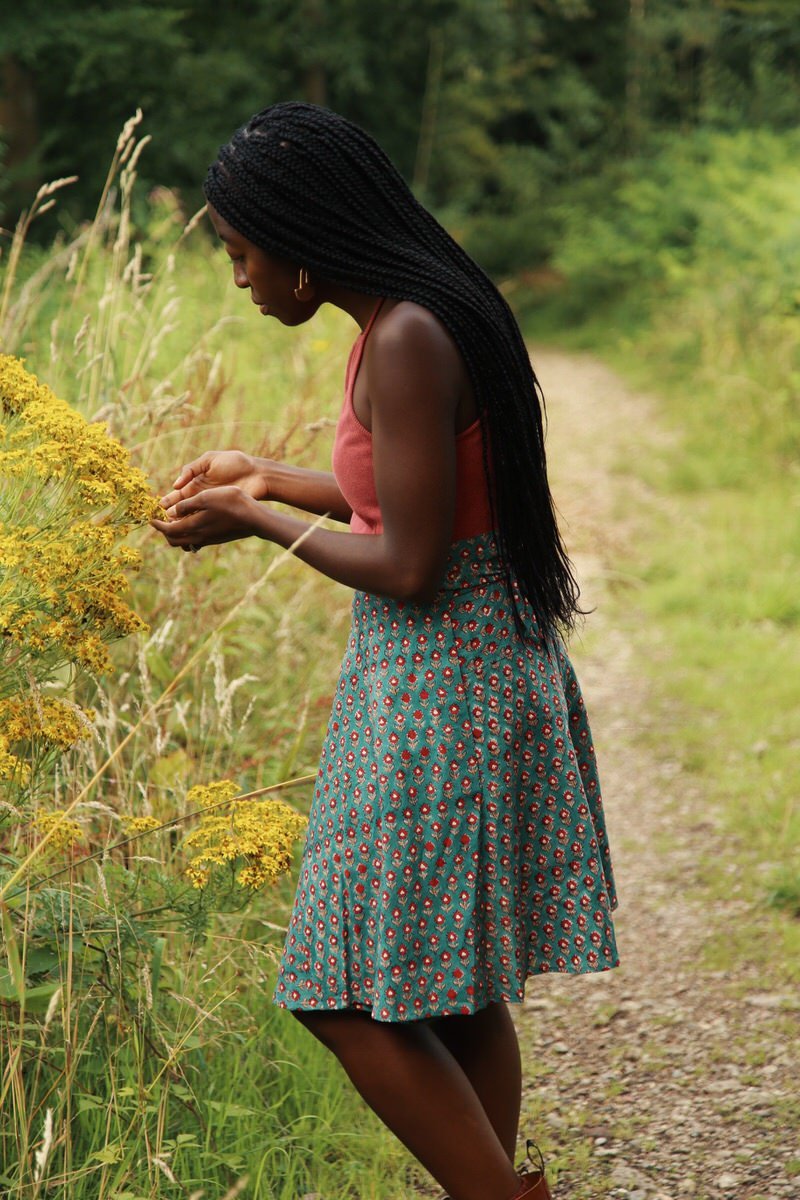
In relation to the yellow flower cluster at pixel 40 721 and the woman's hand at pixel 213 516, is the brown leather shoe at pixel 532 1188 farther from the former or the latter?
the woman's hand at pixel 213 516

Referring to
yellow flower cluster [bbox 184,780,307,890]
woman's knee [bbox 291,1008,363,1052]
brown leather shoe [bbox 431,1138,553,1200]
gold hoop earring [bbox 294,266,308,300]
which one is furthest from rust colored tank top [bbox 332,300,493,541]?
brown leather shoe [bbox 431,1138,553,1200]

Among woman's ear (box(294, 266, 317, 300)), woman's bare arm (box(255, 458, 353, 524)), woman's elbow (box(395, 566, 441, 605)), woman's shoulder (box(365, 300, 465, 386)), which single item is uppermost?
woman's ear (box(294, 266, 317, 300))

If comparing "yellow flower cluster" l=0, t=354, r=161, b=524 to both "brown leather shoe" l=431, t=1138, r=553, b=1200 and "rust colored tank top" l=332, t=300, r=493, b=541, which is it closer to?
"rust colored tank top" l=332, t=300, r=493, b=541

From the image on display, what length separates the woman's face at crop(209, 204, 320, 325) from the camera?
74.2 inches

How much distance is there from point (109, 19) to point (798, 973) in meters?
8.01

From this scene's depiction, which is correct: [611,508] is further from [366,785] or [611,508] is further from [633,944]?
[366,785]

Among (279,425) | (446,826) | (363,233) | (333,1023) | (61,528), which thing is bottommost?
(333,1023)

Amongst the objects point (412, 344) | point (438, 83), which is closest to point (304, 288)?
point (412, 344)

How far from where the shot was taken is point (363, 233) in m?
1.87

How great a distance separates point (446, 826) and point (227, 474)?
0.66 meters

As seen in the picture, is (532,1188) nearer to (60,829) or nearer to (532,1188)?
(532,1188)

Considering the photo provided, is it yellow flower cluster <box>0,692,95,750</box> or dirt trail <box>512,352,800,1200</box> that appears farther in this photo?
dirt trail <box>512,352,800,1200</box>

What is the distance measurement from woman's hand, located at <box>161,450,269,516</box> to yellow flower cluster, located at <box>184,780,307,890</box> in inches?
17.9

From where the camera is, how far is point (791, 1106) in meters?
2.78
